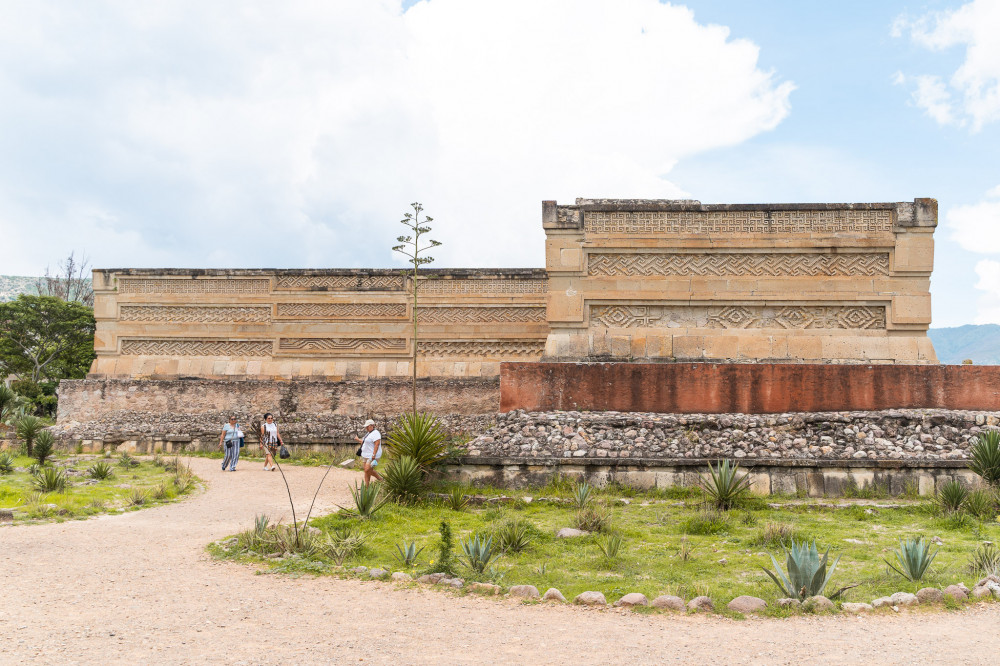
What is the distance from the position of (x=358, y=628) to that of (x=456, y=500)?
360cm

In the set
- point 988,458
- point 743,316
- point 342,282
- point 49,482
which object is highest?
point 342,282

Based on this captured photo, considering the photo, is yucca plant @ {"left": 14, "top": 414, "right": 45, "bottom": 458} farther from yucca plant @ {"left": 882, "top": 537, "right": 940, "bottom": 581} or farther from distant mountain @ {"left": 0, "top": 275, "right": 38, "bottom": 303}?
distant mountain @ {"left": 0, "top": 275, "right": 38, "bottom": 303}

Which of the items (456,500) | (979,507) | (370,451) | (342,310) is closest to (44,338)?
(342,310)

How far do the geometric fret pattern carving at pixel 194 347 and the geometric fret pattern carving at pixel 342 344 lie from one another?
0.45 metres

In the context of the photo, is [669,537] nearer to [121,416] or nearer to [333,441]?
[333,441]

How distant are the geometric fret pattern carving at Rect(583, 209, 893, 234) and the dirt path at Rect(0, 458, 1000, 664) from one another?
694 centimetres

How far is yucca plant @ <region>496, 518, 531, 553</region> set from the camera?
6.04 metres

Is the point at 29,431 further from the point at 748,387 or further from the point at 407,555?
the point at 748,387

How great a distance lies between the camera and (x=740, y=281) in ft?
34.2

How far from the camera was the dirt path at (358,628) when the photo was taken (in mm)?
3805

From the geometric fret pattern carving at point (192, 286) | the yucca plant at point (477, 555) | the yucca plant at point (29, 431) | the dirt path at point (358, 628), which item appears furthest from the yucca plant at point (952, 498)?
the yucca plant at point (29, 431)

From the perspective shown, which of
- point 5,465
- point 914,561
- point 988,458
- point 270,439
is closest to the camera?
point 914,561

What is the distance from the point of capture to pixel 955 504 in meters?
7.07

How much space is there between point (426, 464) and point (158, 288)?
1057 centimetres
